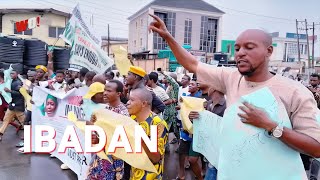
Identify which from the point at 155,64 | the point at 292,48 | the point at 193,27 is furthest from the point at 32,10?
the point at 292,48

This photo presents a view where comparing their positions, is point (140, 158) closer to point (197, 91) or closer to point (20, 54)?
point (197, 91)

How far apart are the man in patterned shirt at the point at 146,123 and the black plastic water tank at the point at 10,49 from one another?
11481mm

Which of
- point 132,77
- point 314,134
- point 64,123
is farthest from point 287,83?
point 64,123

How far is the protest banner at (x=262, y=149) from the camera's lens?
1.62 m

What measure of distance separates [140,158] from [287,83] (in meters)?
1.29

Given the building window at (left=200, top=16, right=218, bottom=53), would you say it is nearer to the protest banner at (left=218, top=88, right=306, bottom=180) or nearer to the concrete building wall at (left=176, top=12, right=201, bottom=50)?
the concrete building wall at (left=176, top=12, right=201, bottom=50)

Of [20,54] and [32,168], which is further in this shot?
[20,54]

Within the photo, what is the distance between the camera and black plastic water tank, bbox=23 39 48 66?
1374 cm

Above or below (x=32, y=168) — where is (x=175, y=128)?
above

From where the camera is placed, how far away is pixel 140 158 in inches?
100

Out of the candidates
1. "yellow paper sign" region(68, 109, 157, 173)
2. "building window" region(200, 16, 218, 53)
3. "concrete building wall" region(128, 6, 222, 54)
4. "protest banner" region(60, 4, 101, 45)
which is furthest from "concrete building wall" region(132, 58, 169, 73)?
"yellow paper sign" region(68, 109, 157, 173)

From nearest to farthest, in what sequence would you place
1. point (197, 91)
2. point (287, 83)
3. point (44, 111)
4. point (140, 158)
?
1. point (287, 83)
2. point (140, 158)
3. point (197, 91)
4. point (44, 111)

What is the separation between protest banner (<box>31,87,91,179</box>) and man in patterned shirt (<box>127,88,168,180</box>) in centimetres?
146

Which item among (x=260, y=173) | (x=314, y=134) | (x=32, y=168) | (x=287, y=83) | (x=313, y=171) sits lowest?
(x=32, y=168)
